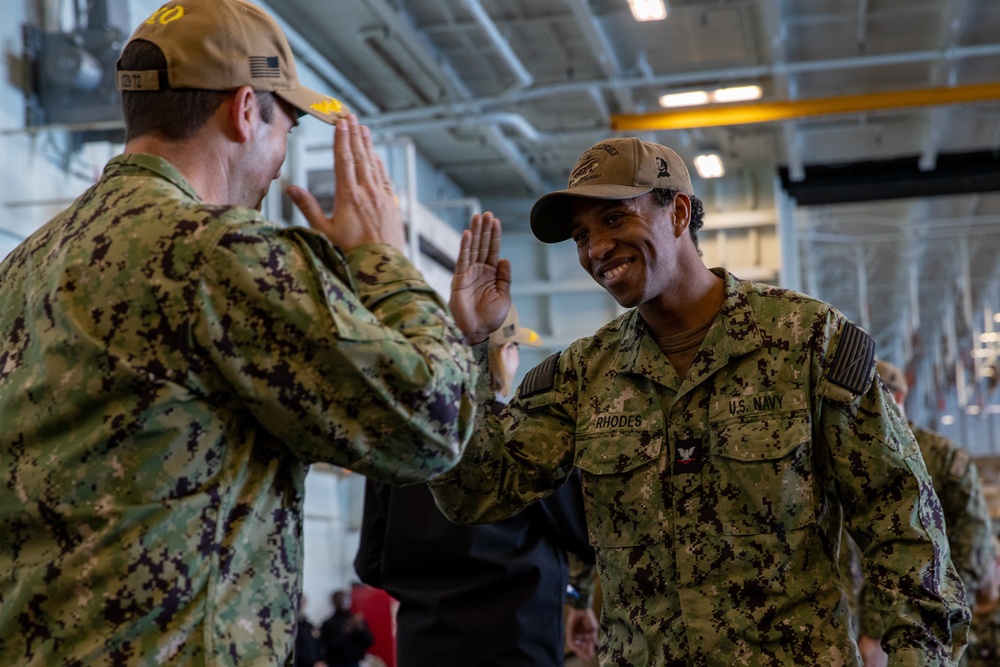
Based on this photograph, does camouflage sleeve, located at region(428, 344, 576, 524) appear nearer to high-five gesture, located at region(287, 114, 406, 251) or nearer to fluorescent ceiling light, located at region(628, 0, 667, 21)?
high-five gesture, located at region(287, 114, 406, 251)

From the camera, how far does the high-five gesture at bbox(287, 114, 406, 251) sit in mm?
2068

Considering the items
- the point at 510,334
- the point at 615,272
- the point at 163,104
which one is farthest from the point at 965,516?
the point at 163,104

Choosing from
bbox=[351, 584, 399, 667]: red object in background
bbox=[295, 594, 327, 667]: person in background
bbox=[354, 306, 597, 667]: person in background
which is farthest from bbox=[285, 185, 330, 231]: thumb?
bbox=[351, 584, 399, 667]: red object in background

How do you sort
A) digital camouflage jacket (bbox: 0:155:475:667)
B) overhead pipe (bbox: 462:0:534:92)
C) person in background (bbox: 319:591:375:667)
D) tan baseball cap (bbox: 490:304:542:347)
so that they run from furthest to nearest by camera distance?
person in background (bbox: 319:591:375:667), overhead pipe (bbox: 462:0:534:92), tan baseball cap (bbox: 490:304:542:347), digital camouflage jacket (bbox: 0:155:475:667)

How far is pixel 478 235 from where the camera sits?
2.92 metres

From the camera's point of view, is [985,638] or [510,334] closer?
[510,334]

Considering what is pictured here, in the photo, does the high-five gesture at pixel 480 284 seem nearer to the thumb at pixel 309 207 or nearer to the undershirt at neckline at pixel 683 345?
the undershirt at neckline at pixel 683 345

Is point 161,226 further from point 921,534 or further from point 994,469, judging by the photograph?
point 994,469

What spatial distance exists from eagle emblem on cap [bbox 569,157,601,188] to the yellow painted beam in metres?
11.7

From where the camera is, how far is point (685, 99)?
14555 mm

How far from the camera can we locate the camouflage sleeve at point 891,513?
2684 millimetres

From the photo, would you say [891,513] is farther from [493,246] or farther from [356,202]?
[356,202]

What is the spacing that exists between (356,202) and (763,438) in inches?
46.6

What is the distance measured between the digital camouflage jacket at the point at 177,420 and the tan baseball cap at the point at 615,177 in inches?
47.5
